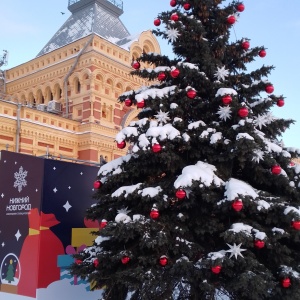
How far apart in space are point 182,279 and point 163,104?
199 cm

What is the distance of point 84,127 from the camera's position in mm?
16391

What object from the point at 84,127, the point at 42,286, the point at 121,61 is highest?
the point at 121,61

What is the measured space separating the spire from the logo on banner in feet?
43.0

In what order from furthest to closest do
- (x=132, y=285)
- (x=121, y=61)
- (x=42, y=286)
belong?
(x=121, y=61)
(x=42, y=286)
(x=132, y=285)

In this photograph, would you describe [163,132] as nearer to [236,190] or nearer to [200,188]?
[200,188]

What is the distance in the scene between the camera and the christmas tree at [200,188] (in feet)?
12.7

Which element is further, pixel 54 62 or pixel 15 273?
pixel 54 62

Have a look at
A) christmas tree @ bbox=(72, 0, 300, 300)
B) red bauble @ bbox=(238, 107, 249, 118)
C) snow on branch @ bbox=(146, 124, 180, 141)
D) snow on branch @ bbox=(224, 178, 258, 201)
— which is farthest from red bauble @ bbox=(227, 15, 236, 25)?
snow on branch @ bbox=(224, 178, 258, 201)

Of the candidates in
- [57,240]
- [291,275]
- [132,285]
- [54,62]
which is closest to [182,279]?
[132,285]

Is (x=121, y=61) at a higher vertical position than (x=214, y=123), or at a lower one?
higher

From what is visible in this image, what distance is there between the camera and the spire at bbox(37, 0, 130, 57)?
18.7 meters

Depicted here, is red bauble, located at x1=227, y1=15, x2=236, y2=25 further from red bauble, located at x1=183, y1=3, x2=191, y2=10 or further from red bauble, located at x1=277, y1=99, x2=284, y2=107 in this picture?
red bauble, located at x1=277, y1=99, x2=284, y2=107

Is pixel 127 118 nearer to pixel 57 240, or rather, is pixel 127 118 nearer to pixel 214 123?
pixel 57 240

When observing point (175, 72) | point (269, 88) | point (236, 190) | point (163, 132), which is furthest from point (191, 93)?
point (236, 190)
